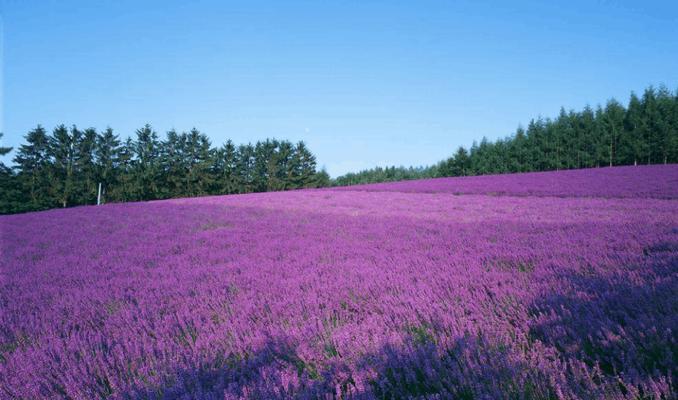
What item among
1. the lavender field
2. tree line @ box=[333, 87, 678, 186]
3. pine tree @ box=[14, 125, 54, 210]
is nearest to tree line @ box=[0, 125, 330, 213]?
pine tree @ box=[14, 125, 54, 210]

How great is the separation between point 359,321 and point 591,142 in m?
59.5

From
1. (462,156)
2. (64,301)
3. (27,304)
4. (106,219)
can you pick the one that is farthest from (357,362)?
(462,156)

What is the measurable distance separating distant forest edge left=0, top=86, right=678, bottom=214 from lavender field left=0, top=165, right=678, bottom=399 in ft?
143

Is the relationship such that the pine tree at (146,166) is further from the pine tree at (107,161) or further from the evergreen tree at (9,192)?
the evergreen tree at (9,192)

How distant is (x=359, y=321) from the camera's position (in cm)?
259

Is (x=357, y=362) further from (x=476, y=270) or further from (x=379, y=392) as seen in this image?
(x=476, y=270)

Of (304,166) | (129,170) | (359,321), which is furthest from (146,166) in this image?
(359,321)

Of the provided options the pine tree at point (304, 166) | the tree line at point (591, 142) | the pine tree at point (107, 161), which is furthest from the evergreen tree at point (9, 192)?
the tree line at point (591, 142)

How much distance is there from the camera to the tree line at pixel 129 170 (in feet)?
124

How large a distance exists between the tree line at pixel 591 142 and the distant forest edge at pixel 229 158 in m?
0.13

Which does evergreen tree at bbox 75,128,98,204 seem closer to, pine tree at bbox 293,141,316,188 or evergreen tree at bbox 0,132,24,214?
evergreen tree at bbox 0,132,24,214

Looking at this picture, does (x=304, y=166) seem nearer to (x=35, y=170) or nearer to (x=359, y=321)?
(x=35, y=170)

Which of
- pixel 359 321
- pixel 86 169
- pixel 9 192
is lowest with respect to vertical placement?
pixel 359 321

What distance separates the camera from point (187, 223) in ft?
30.7
